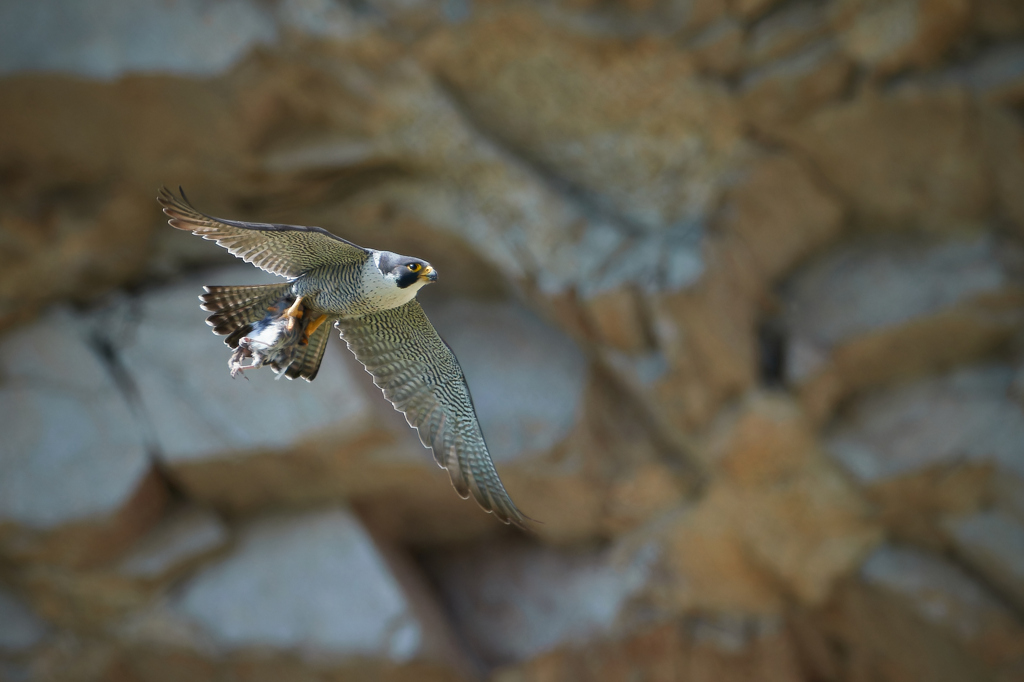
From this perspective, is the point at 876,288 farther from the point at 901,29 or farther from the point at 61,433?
the point at 61,433

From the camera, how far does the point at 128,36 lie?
4273mm

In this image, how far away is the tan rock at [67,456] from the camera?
436 centimetres

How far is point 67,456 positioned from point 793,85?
12.8ft

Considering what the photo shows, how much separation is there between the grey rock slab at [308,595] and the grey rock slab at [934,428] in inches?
91.4

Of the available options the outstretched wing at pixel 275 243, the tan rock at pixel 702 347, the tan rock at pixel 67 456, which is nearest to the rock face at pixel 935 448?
the tan rock at pixel 702 347

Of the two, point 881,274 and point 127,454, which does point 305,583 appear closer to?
point 127,454

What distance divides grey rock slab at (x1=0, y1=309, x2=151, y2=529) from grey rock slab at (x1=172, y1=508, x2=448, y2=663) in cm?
64

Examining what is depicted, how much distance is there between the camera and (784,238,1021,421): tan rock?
4.36 m

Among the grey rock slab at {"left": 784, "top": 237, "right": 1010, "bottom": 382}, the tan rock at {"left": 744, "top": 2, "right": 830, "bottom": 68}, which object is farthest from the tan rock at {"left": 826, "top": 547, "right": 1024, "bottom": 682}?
the tan rock at {"left": 744, "top": 2, "right": 830, "bottom": 68}

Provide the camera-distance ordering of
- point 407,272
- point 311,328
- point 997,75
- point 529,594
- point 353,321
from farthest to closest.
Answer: point 529,594 → point 997,75 → point 353,321 → point 311,328 → point 407,272

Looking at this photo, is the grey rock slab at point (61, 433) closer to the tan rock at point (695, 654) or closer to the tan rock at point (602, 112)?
the tan rock at point (602, 112)

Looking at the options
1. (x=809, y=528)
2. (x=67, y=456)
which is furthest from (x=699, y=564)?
(x=67, y=456)

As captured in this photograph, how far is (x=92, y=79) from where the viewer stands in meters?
4.23

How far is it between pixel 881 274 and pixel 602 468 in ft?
5.59
